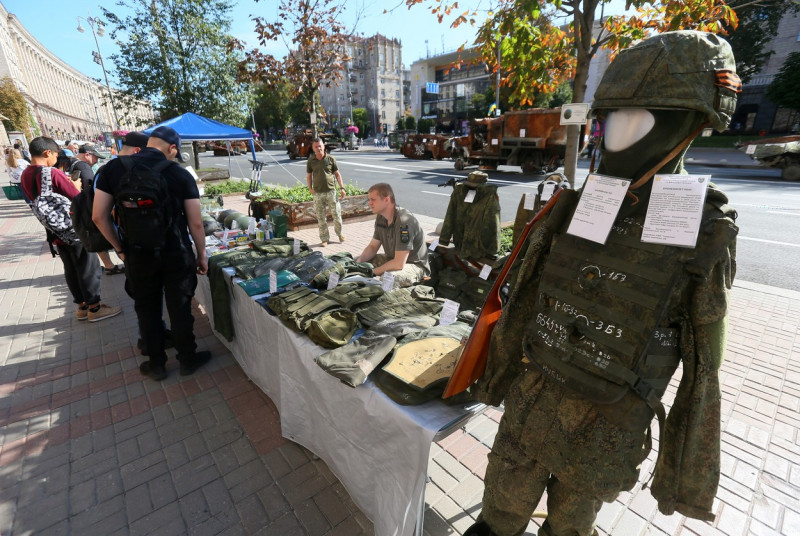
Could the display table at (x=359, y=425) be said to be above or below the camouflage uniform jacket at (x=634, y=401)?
below

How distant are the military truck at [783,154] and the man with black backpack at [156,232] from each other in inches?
687

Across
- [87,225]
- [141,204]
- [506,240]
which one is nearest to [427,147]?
[506,240]

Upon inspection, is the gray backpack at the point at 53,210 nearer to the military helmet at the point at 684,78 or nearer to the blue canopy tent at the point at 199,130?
the military helmet at the point at 684,78

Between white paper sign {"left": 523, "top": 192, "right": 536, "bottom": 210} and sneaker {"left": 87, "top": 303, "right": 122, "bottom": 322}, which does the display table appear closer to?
sneaker {"left": 87, "top": 303, "right": 122, "bottom": 322}

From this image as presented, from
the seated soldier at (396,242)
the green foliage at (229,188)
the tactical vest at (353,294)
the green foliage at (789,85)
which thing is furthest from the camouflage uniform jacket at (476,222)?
the green foliage at (789,85)

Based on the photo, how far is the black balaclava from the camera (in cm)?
112

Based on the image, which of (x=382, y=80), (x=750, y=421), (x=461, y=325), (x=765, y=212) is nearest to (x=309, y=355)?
(x=461, y=325)

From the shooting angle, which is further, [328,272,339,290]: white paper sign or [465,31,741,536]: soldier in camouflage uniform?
[328,272,339,290]: white paper sign

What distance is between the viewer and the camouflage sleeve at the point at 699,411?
110cm

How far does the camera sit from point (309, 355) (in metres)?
2.17

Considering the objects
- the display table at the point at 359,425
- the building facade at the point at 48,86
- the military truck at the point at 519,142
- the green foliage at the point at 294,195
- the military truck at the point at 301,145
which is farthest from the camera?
the building facade at the point at 48,86

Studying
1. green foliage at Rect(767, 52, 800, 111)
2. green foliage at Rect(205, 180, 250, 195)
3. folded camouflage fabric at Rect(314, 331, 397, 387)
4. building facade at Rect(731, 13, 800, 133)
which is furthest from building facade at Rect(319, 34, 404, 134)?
folded camouflage fabric at Rect(314, 331, 397, 387)

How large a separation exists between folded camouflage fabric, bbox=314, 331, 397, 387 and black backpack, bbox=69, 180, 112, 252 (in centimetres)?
292

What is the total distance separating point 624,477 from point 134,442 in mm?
2991
